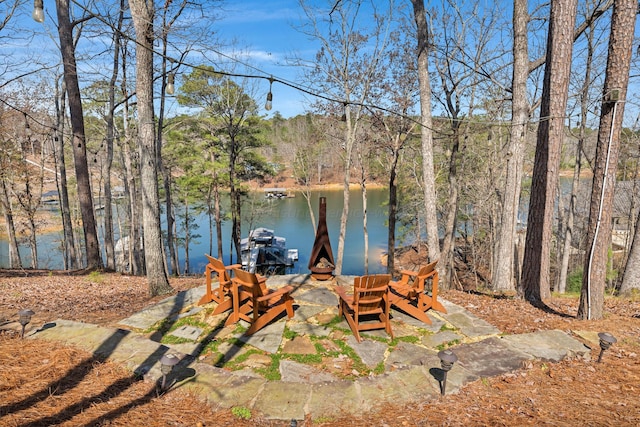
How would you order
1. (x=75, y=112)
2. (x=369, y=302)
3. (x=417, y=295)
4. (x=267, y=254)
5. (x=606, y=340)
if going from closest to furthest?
(x=606, y=340), (x=369, y=302), (x=417, y=295), (x=75, y=112), (x=267, y=254)

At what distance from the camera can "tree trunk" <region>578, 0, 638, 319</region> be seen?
4.09 meters

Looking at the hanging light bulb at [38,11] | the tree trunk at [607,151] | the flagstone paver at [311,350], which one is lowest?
the flagstone paver at [311,350]

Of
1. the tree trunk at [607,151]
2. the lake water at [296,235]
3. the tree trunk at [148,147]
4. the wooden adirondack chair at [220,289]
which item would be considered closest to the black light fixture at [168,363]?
the wooden adirondack chair at [220,289]

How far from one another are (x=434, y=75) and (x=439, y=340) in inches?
374

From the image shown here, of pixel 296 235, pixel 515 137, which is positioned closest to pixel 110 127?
pixel 515 137

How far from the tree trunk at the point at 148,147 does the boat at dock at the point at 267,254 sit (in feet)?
46.8

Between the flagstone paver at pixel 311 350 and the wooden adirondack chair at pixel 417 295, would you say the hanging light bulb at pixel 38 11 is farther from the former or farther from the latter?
the wooden adirondack chair at pixel 417 295

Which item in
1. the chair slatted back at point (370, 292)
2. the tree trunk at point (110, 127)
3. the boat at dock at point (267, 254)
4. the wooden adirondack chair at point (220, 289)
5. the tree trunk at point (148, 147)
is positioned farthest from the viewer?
the boat at dock at point (267, 254)

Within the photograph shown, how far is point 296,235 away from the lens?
90.9 ft

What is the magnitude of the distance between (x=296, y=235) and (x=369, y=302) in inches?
941

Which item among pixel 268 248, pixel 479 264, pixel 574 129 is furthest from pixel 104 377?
pixel 479 264

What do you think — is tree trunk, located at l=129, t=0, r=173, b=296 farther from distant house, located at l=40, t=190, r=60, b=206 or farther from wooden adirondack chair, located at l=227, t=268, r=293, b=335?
distant house, located at l=40, t=190, r=60, b=206

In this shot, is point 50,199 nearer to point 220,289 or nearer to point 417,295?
point 220,289

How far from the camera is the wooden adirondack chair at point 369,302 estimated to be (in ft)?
12.8
